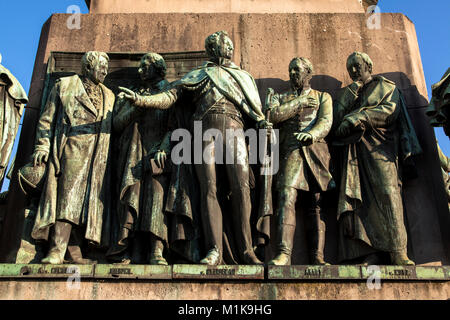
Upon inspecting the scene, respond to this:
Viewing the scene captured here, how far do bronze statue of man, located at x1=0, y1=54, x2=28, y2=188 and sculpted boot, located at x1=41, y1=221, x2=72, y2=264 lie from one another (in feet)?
4.47

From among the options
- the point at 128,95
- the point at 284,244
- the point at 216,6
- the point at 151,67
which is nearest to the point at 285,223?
the point at 284,244

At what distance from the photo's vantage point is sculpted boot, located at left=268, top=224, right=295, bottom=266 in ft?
28.5

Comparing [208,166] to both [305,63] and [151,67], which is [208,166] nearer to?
[151,67]

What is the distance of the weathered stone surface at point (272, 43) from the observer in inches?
417

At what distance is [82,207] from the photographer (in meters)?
9.07

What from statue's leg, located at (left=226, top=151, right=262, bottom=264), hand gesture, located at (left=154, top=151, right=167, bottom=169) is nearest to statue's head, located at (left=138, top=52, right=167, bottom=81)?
hand gesture, located at (left=154, top=151, right=167, bottom=169)

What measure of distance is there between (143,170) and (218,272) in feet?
6.23

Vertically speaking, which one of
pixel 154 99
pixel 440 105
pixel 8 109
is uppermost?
pixel 8 109

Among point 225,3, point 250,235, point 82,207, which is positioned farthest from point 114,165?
point 225,3

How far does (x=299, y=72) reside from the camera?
9.99 m

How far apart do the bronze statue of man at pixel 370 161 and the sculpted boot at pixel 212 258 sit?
1.70 m

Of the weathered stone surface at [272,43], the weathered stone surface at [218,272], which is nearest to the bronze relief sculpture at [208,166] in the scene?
the weathered stone surface at [218,272]

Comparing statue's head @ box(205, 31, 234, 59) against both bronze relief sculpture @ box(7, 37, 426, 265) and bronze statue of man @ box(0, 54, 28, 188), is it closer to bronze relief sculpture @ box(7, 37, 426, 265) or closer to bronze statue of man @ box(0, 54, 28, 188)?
bronze relief sculpture @ box(7, 37, 426, 265)
